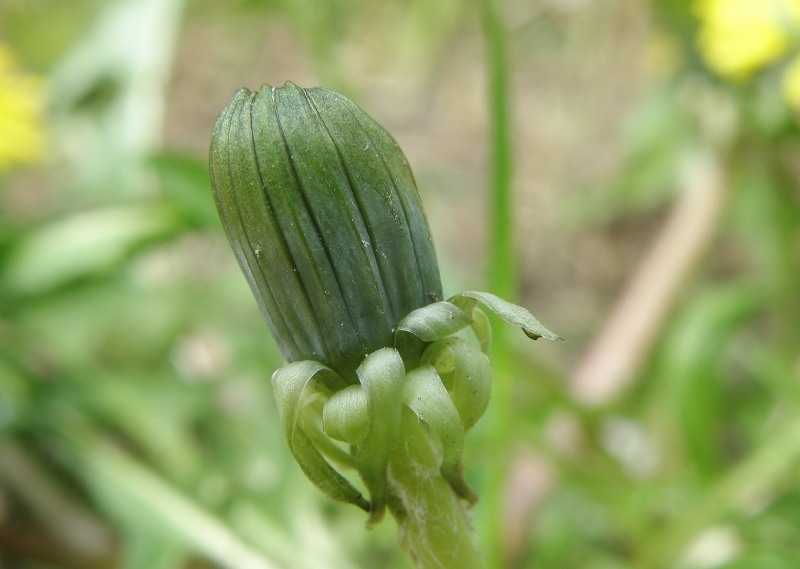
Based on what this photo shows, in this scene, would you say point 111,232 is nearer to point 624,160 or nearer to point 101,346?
point 101,346

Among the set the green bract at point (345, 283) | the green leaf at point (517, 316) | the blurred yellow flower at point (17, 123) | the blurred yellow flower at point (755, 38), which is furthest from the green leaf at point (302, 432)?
the blurred yellow flower at point (17, 123)

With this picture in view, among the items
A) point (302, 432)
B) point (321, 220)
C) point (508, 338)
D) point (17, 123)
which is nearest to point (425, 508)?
point (302, 432)

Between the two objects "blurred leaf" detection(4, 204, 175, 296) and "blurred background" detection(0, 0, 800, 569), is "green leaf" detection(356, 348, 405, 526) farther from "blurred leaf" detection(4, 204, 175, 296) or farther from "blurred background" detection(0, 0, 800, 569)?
"blurred leaf" detection(4, 204, 175, 296)

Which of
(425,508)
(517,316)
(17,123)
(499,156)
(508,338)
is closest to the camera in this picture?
(517,316)

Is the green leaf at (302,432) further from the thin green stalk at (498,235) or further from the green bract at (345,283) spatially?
the thin green stalk at (498,235)

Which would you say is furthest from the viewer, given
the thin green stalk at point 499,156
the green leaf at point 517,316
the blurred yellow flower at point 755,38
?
the blurred yellow flower at point 755,38

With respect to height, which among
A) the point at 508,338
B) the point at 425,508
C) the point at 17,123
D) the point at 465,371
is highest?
the point at 17,123

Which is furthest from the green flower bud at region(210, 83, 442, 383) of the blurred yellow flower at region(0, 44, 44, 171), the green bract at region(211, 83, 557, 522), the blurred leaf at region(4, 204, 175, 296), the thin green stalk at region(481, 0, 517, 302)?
the blurred yellow flower at region(0, 44, 44, 171)

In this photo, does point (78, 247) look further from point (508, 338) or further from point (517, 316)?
point (517, 316)
